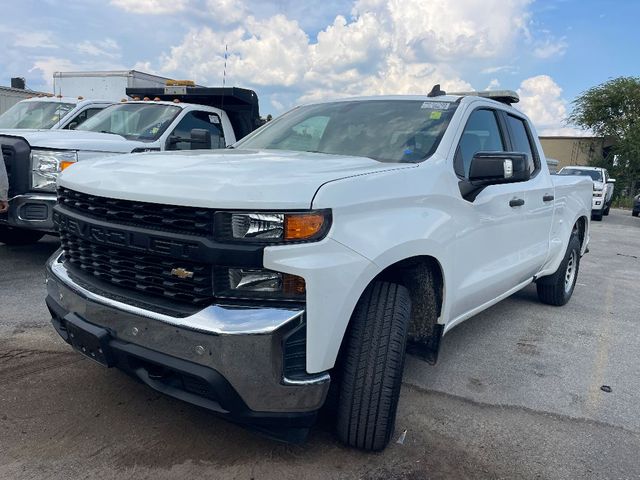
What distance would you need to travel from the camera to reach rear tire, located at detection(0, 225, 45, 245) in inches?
257

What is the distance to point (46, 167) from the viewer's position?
5465 mm

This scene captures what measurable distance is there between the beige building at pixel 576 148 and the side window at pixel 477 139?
35.4 m

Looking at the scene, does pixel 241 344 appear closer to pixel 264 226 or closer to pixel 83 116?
pixel 264 226

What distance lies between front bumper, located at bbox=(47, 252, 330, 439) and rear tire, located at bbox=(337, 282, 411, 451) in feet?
0.76

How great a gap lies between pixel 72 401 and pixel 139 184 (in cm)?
141

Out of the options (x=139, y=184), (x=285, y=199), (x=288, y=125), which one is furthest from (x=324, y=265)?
(x=288, y=125)

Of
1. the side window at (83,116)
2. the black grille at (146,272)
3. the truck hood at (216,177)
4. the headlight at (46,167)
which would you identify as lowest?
the black grille at (146,272)

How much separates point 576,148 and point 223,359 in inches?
1612

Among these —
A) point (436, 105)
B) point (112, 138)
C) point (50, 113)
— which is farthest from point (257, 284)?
point (50, 113)

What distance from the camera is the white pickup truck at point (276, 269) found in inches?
86.8

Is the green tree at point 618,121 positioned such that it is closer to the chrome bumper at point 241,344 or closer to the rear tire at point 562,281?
the rear tire at point 562,281

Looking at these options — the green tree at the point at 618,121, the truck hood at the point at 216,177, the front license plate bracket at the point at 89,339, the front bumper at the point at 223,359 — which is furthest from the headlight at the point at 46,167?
the green tree at the point at 618,121

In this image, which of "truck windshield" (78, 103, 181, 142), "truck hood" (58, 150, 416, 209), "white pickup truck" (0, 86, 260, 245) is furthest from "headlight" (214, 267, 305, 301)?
"truck windshield" (78, 103, 181, 142)

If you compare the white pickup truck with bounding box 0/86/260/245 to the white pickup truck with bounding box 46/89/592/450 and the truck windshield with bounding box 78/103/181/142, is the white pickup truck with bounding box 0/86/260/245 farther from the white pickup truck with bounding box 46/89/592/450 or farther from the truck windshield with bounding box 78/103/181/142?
the white pickup truck with bounding box 46/89/592/450
